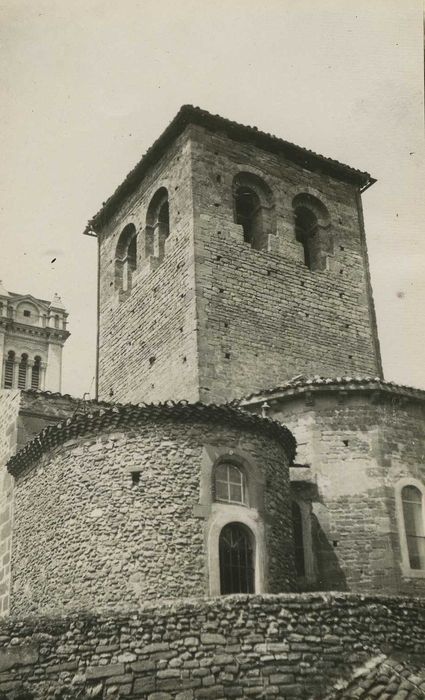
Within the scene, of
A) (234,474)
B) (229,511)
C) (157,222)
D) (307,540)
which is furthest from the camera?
(157,222)

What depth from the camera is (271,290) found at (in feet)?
73.9

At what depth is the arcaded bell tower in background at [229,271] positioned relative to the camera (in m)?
21.0

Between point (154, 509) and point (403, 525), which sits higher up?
point (154, 509)

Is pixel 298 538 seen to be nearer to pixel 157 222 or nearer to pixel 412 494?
pixel 412 494

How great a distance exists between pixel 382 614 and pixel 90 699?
4.22 metres

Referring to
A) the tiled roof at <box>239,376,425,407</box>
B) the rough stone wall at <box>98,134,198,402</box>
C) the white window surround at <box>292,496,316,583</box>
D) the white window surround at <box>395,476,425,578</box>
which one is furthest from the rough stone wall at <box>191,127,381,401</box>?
the white window surround at <box>395,476,425,578</box>

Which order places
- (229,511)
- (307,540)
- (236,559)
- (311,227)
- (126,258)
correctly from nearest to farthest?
(236,559), (229,511), (307,540), (311,227), (126,258)

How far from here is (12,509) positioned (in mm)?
17219

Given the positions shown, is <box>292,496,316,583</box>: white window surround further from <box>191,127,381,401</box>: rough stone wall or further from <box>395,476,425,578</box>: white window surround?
<box>191,127,381,401</box>: rough stone wall

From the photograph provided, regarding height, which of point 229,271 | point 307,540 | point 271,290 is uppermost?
point 229,271

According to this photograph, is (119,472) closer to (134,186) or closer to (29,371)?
(134,186)

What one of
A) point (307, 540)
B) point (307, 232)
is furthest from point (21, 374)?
point (307, 540)

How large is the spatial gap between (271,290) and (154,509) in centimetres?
939

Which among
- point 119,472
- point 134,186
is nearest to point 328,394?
point 119,472
